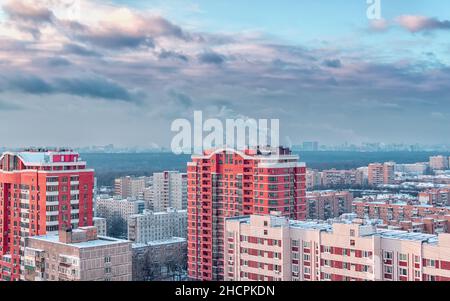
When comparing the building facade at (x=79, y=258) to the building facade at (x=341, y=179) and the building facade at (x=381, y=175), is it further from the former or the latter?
the building facade at (x=381, y=175)

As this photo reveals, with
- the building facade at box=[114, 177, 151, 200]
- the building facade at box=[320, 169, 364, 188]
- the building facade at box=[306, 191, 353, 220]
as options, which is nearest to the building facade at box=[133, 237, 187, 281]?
the building facade at box=[306, 191, 353, 220]

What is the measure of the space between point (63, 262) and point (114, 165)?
20828 millimetres

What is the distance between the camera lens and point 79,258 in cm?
410

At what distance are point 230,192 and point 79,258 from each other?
10.1 ft

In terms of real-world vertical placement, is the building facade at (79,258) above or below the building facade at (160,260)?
→ above

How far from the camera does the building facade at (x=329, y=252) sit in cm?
352

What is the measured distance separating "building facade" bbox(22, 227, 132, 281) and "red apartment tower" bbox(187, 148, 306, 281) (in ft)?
7.79

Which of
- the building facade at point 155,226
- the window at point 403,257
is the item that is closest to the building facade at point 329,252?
the window at point 403,257

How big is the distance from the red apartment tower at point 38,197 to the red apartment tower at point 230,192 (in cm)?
147

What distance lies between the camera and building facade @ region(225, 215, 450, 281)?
11.5 ft

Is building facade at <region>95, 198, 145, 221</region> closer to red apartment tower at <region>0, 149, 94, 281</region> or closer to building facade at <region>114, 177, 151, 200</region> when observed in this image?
building facade at <region>114, 177, 151, 200</region>
